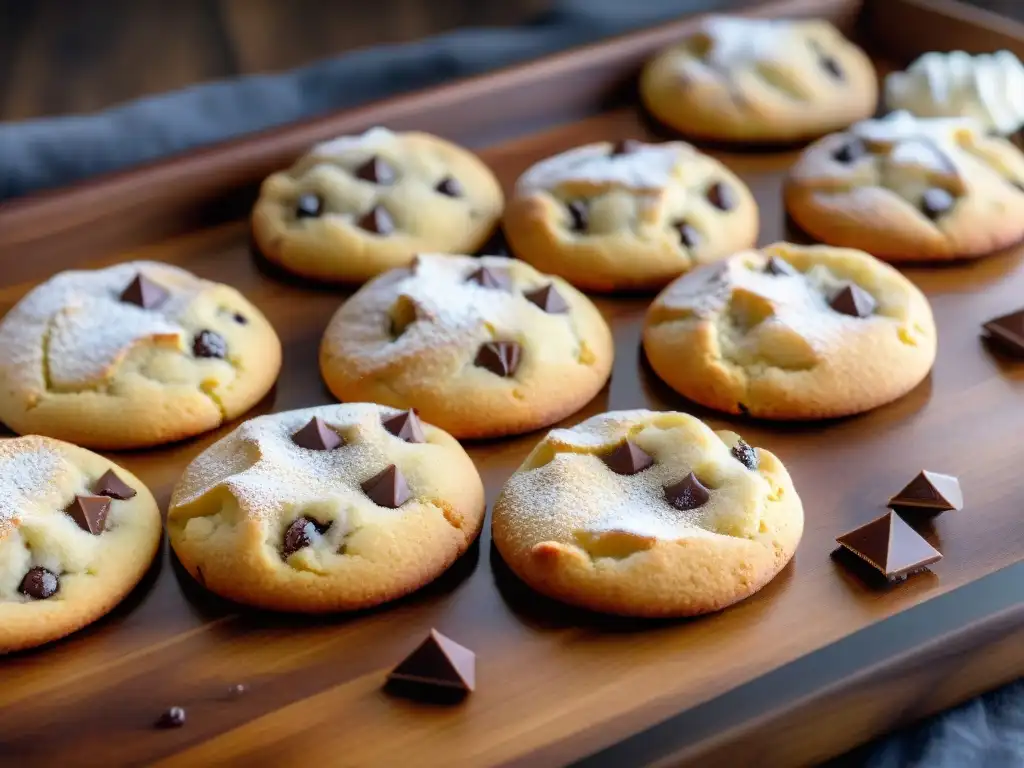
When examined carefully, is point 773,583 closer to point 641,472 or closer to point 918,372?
point 641,472

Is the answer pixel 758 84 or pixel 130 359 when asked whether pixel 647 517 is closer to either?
pixel 130 359

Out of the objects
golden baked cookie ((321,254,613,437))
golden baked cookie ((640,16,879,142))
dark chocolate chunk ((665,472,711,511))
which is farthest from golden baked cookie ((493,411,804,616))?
golden baked cookie ((640,16,879,142))

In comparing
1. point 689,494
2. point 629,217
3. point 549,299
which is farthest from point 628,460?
point 629,217

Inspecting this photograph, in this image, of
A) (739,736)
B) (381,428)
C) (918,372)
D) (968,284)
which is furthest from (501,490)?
(968,284)

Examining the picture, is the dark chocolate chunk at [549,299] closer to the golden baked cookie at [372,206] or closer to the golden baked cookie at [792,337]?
the golden baked cookie at [792,337]

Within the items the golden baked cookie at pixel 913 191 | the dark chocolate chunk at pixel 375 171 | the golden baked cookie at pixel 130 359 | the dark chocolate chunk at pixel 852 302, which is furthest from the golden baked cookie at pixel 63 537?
the golden baked cookie at pixel 913 191

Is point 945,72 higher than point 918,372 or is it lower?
higher
